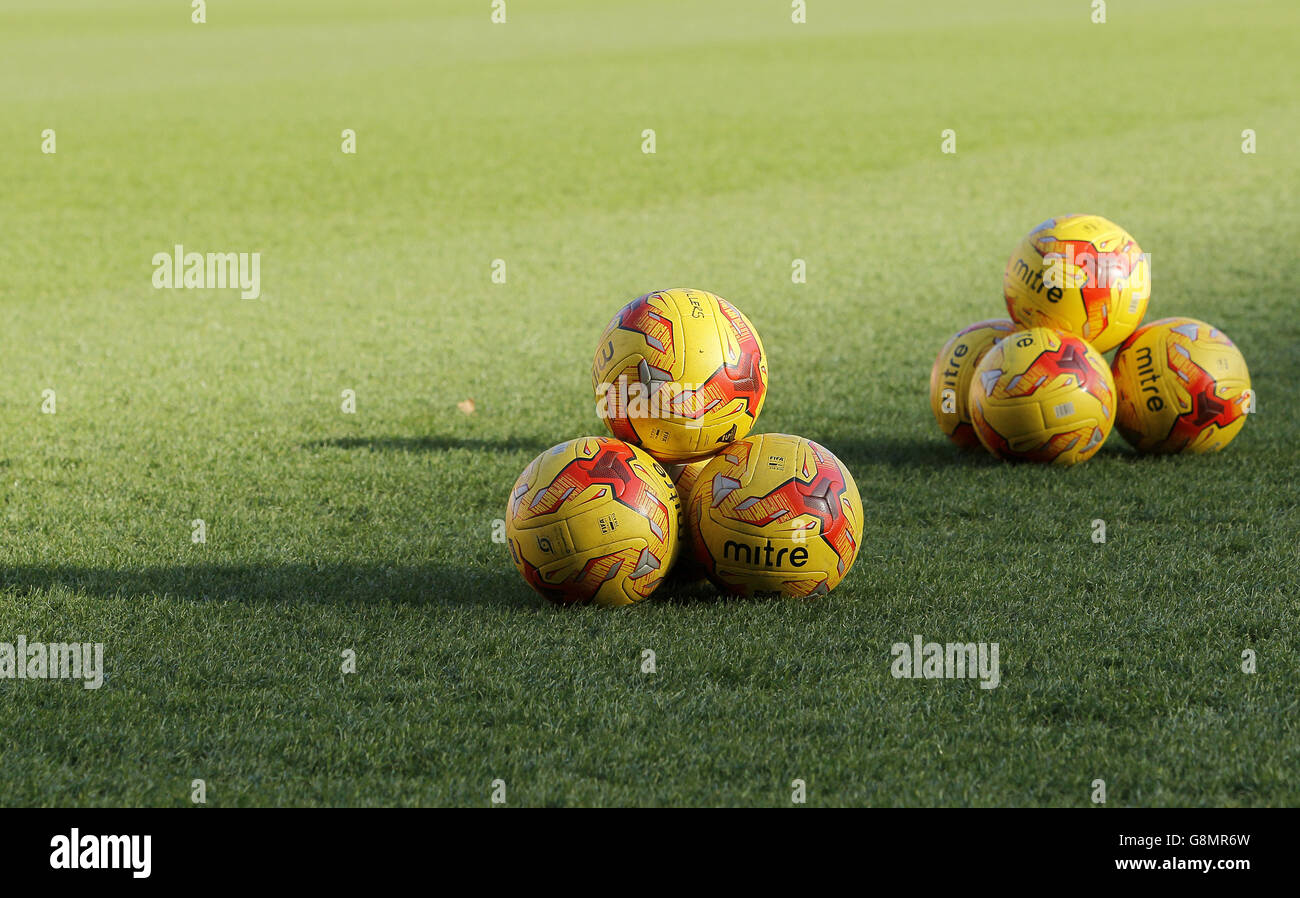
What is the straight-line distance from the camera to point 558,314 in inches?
566

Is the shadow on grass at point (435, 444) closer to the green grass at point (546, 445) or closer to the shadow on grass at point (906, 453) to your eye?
the green grass at point (546, 445)

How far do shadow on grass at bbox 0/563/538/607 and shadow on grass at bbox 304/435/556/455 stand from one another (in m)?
2.43

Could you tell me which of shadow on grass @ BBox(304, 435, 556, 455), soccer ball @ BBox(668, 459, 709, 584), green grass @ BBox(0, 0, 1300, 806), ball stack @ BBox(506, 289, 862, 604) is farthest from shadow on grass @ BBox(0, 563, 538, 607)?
shadow on grass @ BBox(304, 435, 556, 455)

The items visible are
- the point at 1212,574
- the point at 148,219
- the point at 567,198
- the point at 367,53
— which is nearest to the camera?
the point at 1212,574

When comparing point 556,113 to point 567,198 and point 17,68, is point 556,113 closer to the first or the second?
point 567,198

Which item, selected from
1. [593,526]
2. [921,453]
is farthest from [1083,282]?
[593,526]

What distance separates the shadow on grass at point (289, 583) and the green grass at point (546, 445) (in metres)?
0.03

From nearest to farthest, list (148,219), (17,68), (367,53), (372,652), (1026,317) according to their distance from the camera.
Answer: (372,652), (1026,317), (148,219), (17,68), (367,53)

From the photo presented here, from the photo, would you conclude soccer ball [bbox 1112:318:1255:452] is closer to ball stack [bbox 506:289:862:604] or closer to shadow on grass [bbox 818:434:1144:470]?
shadow on grass [bbox 818:434:1144:470]

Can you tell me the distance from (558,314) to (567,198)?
8352 millimetres

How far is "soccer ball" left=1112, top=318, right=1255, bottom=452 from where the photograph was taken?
27.7ft

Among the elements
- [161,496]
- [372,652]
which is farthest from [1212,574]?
[161,496]

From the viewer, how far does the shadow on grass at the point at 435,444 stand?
30.3 ft

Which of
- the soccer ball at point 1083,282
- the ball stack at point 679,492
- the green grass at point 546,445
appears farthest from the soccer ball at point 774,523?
the soccer ball at point 1083,282
